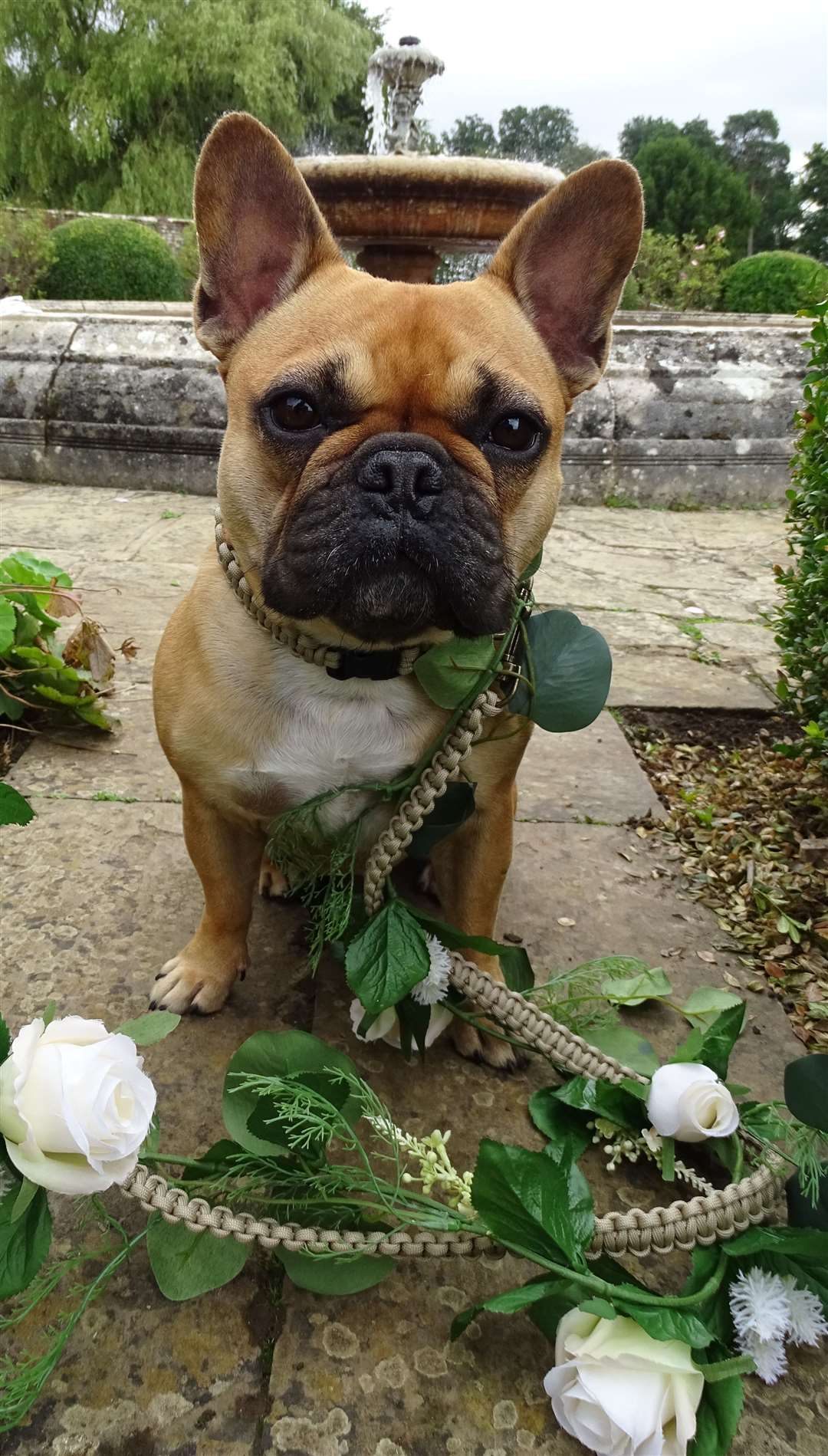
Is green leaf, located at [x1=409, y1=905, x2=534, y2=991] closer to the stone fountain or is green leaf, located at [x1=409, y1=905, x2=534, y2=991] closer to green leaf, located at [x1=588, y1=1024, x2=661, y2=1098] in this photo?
green leaf, located at [x1=588, y1=1024, x2=661, y2=1098]

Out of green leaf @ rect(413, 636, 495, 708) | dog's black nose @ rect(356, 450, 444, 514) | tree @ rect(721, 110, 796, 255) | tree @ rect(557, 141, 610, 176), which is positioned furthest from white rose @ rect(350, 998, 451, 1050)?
tree @ rect(557, 141, 610, 176)

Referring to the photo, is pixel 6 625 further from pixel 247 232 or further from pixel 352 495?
pixel 352 495

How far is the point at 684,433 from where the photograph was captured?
19.4 feet

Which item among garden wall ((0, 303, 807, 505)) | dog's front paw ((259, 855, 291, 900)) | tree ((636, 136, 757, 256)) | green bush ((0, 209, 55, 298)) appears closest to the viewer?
dog's front paw ((259, 855, 291, 900))

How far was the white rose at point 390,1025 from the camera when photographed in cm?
158

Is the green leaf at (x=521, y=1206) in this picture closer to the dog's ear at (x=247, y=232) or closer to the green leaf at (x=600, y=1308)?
the green leaf at (x=600, y=1308)

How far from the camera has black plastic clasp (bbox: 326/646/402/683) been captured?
1.61 meters

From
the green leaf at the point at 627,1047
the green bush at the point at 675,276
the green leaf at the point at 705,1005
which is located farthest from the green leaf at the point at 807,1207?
the green bush at the point at 675,276

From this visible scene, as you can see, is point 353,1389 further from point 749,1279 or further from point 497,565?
point 497,565

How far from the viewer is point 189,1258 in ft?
3.90

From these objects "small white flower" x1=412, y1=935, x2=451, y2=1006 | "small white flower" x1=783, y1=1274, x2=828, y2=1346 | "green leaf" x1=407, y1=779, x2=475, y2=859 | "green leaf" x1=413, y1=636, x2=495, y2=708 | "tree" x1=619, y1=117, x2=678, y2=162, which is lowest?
"small white flower" x1=783, y1=1274, x2=828, y2=1346

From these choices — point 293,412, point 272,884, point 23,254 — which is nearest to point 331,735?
point 293,412

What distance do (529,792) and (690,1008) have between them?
3.38 ft

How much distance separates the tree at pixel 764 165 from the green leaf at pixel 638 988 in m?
47.9
